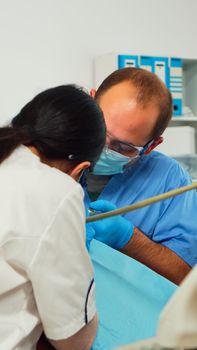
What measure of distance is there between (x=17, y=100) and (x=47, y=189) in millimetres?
2197

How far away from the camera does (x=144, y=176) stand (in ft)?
4.78

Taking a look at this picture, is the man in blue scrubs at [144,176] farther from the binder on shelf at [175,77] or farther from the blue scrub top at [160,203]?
the binder on shelf at [175,77]

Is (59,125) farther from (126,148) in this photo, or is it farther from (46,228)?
(126,148)

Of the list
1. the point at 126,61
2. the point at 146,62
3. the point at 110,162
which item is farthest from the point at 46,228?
the point at 146,62

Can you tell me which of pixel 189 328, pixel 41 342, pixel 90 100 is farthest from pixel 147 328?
pixel 189 328

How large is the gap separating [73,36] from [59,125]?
2299mm

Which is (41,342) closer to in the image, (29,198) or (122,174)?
(29,198)

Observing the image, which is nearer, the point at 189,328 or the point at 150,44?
the point at 189,328

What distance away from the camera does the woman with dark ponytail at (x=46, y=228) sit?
0.73 m

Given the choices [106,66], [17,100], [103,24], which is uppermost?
[103,24]

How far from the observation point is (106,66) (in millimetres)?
2932

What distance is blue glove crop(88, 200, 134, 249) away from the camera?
3.92 ft

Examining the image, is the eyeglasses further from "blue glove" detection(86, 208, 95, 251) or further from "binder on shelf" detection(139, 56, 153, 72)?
"binder on shelf" detection(139, 56, 153, 72)

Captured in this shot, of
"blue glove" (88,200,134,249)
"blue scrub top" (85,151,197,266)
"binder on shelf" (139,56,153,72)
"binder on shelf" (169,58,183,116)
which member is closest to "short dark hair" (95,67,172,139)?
"blue scrub top" (85,151,197,266)
